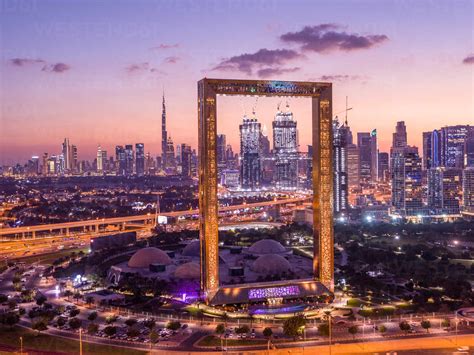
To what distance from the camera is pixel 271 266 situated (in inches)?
1604

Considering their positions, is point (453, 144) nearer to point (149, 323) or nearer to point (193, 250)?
point (193, 250)

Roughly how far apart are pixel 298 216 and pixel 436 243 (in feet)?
84.4

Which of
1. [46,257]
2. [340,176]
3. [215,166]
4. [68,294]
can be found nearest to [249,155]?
[340,176]

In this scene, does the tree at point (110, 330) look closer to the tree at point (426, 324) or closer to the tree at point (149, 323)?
the tree at point (149, 323)

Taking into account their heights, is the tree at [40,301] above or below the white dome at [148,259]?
below

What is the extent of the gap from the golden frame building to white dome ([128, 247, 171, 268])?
1188 centimetres

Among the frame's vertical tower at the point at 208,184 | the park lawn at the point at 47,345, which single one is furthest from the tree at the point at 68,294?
the frame's vertical tower at the point at 208,184

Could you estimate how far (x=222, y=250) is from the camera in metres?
52.1

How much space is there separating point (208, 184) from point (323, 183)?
7.35 meters

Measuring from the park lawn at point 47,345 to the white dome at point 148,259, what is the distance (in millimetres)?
14168

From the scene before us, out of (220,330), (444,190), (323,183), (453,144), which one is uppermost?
(453,144)

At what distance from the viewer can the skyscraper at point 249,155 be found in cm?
16025

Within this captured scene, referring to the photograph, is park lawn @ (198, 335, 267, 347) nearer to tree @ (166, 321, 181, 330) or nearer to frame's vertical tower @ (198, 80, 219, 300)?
tree @ (166, 321, 181, 330)

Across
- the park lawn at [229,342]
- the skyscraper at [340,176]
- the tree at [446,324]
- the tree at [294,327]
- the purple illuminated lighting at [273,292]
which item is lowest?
the park lawn at [229,342]
